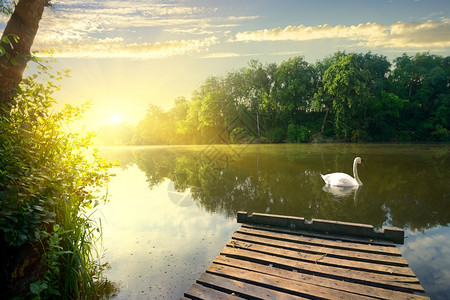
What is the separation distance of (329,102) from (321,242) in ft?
166

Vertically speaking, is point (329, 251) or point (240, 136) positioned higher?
point (240, 136)

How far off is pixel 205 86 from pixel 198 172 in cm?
4897

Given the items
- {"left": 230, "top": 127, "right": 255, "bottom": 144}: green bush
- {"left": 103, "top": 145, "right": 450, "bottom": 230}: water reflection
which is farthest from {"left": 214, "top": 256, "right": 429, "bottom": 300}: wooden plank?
{"left": 230, "top": 127, "right": 255, "bottom": 144}: green bush

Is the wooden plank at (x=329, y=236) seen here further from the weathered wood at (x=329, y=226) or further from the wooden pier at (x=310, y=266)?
the weathered wood at (x=329, y=226)

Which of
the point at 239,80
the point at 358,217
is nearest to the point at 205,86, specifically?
the point at 239,80

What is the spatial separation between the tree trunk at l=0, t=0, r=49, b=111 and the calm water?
4.04 m

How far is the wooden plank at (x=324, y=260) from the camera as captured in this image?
4652mm

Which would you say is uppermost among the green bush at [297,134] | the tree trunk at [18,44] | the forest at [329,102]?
the forest at [329,102]

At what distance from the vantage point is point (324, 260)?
510cm

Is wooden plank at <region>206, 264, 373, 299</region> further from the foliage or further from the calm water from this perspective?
the foliage

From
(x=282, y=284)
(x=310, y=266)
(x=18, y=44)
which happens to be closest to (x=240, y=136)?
(x=310, y=266)

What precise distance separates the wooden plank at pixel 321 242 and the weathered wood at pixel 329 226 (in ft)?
1.02

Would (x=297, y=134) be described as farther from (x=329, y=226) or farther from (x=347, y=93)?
(x=329, y=226)

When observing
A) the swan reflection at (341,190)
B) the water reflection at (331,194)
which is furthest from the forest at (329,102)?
the swan reflection at (341,190)
